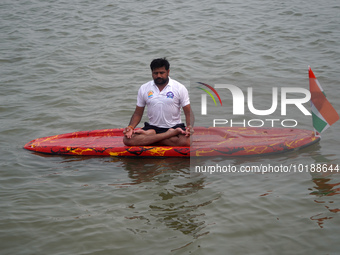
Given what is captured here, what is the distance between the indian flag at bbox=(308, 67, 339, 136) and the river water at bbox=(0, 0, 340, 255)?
35 centimetres

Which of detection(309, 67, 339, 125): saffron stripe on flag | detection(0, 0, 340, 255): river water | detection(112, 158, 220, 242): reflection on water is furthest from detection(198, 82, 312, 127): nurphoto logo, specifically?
detection(112, 158, 220, 242): reflection on water

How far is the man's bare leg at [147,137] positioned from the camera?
20.2 feet

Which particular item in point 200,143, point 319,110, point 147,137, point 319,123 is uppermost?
point 319,110

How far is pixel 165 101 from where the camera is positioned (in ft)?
20.1

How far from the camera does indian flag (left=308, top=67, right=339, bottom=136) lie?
6.41m

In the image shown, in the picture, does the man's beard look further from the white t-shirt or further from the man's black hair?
the man's black hair

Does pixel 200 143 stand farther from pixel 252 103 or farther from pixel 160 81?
pixel 252 103

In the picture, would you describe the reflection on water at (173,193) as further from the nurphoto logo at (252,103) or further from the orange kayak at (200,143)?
the nurphoto logo at (252,103)

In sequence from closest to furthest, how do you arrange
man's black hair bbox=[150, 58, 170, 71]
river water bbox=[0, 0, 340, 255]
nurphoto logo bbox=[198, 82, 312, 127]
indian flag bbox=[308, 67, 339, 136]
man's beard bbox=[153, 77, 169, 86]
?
river water bbox=[0, 0, 340, 255], man's black hair bbox=[150, 58, 170, 71], man's beard bbox=[153, 77, 169, 86], indian flag bbox=[308, 67, 339, 136], nurphoto logo bbox=[198, 82, 312, 127]

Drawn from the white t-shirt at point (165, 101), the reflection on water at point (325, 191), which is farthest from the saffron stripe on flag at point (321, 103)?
the white t-shirt at point (165, 101)

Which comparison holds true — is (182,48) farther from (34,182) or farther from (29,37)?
(34,182)

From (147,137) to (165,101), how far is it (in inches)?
22.9

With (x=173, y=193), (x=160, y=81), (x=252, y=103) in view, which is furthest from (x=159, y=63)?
(x=252, y=103)

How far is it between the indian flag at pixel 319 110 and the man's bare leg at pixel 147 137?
2052 mm
